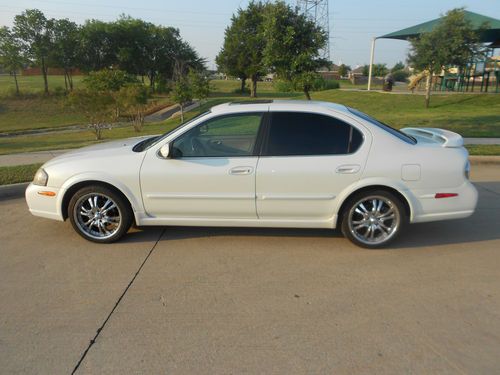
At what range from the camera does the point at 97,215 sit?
4266 mm

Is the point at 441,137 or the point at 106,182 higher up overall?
the point at 441,137

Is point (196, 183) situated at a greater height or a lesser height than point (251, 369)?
greater

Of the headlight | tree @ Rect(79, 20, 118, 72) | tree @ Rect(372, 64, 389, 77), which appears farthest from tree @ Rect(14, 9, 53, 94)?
tree @ Rect(372, 64, 389, 77)

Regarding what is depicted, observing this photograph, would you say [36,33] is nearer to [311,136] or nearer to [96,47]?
[96,47]

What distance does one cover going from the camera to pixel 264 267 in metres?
3.78

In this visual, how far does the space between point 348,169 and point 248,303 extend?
5.66 feet

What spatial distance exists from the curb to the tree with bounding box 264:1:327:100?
761 centimetres

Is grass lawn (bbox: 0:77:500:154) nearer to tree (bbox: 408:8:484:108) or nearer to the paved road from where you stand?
tree (bbox: 408:8:484:108)

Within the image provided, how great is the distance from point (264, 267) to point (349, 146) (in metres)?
1.53

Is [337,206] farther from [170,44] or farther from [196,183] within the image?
[170,44]

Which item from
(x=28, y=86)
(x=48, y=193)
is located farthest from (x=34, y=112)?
(x=48, y=193)

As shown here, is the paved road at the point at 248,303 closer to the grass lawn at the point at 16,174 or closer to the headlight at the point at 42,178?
the headlight at the point at 42,178

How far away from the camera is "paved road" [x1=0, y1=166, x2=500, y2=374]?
2.53 metres

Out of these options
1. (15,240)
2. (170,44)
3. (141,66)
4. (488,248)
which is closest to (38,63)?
(141,66)
